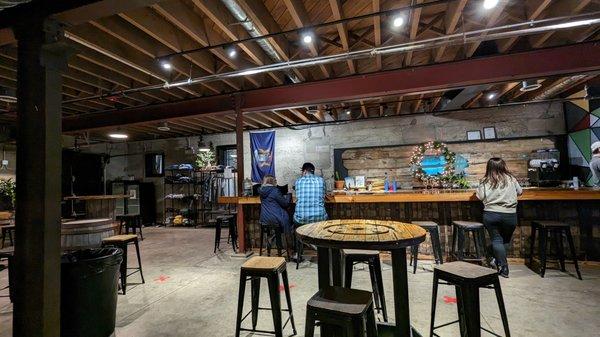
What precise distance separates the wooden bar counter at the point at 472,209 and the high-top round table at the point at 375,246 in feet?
7.57

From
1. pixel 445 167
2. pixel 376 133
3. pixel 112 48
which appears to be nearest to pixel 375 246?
pixel 112 48

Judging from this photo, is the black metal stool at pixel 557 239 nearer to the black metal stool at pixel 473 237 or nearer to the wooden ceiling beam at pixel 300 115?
the black metal stool at pixel 473 237

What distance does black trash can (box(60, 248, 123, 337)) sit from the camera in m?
2.27

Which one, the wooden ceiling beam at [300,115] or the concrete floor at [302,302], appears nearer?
the concrete floor at [302,302]

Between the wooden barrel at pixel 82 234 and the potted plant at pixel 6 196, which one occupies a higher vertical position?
the potted plant at pixel 6 196

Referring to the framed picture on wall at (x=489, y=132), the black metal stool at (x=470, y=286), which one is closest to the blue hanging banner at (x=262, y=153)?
the framed picture on wall at (x=489, y=132)

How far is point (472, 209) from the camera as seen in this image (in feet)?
15.1

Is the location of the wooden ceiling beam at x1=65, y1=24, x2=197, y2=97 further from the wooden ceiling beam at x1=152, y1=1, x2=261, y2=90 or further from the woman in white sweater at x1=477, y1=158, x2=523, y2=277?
the woman in white sweater at x1=477, y1=158, x2=523, y2=277

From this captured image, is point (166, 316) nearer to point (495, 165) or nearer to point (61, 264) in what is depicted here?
point (61, 264)

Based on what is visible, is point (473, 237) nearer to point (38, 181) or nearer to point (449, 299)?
point (449, 299)

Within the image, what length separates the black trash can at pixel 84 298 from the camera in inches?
89.4

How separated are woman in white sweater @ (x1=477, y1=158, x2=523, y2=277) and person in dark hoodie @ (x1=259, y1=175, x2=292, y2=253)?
9.58ft

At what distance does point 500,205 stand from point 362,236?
112 inches

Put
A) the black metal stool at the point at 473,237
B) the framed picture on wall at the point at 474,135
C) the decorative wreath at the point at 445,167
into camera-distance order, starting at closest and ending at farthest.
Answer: the black metal stool at the point at 473,237 → the decorative wreath at the point at 445,167 → the framed picture on wall at the point at 474,135
